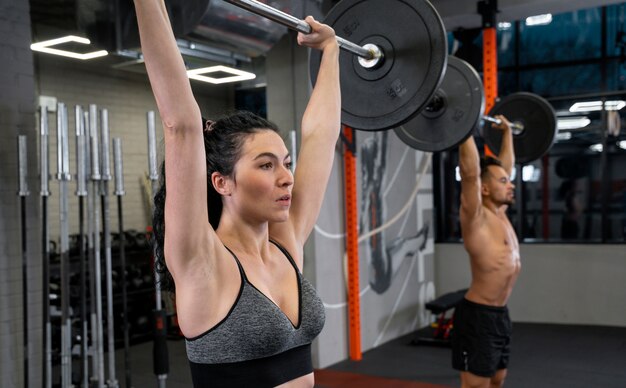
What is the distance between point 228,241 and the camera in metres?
1.23

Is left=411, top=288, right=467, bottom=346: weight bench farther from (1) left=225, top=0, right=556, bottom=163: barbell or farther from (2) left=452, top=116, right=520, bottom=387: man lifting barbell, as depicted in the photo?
(1) left=225, top=0, right=556, bottom=163: barbell

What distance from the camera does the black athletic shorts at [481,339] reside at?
3.04 metres

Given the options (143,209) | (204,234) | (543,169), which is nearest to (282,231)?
(204,234)

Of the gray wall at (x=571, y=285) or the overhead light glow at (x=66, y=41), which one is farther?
the gray wall at (x=571, y=285)

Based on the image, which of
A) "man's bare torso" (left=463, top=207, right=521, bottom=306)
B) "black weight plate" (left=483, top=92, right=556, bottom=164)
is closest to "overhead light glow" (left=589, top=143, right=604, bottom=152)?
"black weight plate" (left=483, top=92, right=556, bottom=164)

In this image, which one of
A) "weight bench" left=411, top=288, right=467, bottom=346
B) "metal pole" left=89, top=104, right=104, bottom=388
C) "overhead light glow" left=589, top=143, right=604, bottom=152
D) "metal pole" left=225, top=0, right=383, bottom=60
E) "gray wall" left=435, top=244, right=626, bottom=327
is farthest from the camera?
"overhead light glow" left=589, top=143, right=604, bottom=152

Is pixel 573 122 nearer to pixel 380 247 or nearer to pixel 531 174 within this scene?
pixel 531 174

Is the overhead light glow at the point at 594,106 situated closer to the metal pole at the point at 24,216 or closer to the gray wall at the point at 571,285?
the gray wall at the point at 571,285

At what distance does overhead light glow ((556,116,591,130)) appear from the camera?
20.8ft

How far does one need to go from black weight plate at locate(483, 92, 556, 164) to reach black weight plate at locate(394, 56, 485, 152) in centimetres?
124

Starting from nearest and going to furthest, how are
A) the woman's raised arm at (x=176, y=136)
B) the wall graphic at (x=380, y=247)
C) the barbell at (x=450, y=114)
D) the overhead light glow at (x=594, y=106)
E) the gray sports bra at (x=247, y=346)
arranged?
the woman's raised arm at (x=176, y=136) < the gray sports bra at (x=247, y=346) < the barbell at (x=450, y=114) < the wall graphic at (x=380, y=247) < the overhead light glow at (x=594, y=106)

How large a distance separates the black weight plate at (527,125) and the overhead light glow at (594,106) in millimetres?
2583

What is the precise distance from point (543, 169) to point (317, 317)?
6069mm

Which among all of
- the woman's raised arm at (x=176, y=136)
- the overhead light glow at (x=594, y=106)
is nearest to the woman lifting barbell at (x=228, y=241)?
the woman's raised arm at (x=176, y=136)
